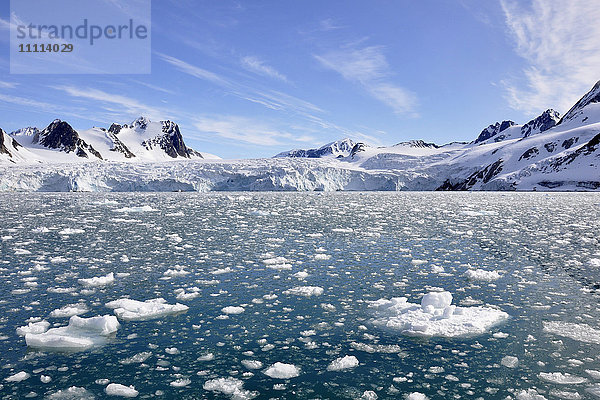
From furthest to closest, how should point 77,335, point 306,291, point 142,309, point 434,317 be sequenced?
point 306,291, point 142,309, point 434,317, point 77,335

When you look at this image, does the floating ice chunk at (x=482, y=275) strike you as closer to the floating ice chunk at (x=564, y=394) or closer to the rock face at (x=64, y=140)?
the floating ice chunk at (x=564, y=394)

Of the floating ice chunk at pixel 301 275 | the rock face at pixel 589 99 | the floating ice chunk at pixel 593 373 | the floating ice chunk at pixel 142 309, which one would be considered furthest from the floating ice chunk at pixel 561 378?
the rock face at pixel 589 99

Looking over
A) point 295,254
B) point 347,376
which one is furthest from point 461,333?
point 295,254

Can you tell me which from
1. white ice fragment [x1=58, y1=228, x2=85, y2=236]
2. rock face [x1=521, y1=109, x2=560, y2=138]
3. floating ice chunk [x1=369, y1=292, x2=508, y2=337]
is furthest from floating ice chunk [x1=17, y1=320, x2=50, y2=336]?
rock face [x1=521, y1=109, x2=560, y2=138]

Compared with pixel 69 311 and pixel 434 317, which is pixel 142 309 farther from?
pixel 434 317

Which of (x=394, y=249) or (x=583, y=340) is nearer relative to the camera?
(x=583, y=340)

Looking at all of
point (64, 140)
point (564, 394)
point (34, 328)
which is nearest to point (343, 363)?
point (564, 394)

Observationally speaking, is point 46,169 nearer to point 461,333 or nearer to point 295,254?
point 295,254
